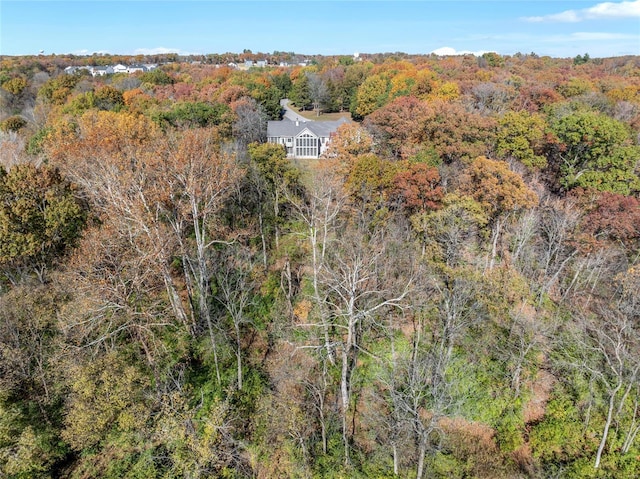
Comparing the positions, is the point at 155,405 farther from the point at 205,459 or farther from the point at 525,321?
the point at 525,321

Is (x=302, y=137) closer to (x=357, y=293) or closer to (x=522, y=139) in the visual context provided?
(x=522, y=139)

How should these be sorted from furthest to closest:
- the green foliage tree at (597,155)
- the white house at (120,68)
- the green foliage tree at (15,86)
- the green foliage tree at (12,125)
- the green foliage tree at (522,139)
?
the white house at (120,68)
the green foliage tree at (15,86)
the green foliage tree at (12,125)
the green foliage tree at (522,139)
the green foliage tree at (597,155)

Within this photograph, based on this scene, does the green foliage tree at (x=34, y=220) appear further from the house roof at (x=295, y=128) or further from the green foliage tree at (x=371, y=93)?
the green foliage tree at (x=371, y=93)

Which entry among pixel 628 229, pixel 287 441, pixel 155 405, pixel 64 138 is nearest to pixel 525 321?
pixel 628 229

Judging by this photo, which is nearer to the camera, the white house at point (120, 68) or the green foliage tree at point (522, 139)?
the green foliage tree at point (522, 139)

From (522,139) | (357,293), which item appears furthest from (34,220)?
(522,139)

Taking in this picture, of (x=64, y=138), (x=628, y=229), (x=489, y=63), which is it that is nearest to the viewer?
(x=628, y=229)

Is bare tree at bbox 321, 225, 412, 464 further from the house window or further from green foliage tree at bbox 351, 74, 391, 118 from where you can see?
green foliage tree at bbox 351, 74, 391, 118

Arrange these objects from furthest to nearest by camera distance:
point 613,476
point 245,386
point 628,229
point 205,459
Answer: point 628,229, point 245,386, point 613,476, point 205,459

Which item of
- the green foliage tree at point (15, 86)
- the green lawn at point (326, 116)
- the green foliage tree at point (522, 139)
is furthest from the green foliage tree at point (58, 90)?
the green foliage tree at point (522, 139)
